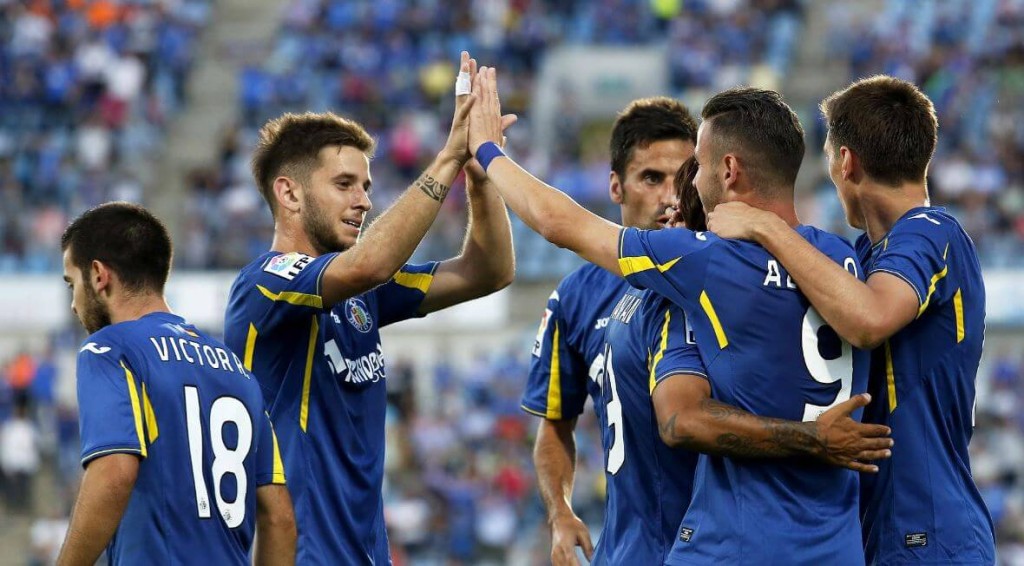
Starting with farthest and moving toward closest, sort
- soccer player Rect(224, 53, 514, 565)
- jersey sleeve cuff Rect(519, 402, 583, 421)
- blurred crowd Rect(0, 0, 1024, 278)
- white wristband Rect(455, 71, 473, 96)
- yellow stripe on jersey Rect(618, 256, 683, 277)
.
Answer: blurred crowd Rect(0, 0, 1024, 278)
jersey sleeve cuff Rect(519, 402, 583, 421)
white wristband Rect(455, 71, 473, 96)
soccer player Rect(224, 53, 514, 565)
yellow stripe on jersey Rect(618, 256, 683, 277)

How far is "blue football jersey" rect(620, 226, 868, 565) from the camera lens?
177 inches

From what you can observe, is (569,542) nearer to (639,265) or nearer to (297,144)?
(639,265)

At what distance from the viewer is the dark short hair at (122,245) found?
16.7ft

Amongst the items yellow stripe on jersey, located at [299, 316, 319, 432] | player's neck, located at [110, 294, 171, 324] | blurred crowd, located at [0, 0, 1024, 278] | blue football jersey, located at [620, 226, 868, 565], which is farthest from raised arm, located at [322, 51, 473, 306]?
blurred crowd, located at [0, 0, 1024, 278]

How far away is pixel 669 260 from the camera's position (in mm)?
4676

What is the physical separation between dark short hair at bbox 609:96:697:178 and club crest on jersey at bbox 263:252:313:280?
147cm

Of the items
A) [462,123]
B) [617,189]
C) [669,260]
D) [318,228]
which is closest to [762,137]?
[669,260]

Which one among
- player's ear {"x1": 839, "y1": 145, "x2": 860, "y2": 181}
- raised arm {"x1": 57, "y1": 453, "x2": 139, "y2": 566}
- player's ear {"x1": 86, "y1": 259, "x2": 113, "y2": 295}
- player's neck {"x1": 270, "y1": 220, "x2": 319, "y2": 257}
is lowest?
raised arm {"x1": 57, "y1": 453, "x2": 139, "y2": 566}

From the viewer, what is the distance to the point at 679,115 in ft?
20.4

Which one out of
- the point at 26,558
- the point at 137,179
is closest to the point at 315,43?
the point at 137,179

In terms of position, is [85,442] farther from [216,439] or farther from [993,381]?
[993,381]

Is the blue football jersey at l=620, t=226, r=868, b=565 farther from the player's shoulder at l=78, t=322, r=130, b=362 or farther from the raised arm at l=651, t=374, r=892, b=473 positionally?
the player's shoulder at l=78, t=322, r=130, b=362

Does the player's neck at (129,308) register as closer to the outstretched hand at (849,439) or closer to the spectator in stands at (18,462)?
the outstretched hand at (849,439)

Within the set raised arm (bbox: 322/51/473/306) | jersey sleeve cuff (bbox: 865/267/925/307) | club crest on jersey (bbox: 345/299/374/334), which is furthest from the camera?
club crest on jersey (bbox: 345/299/374/334)
